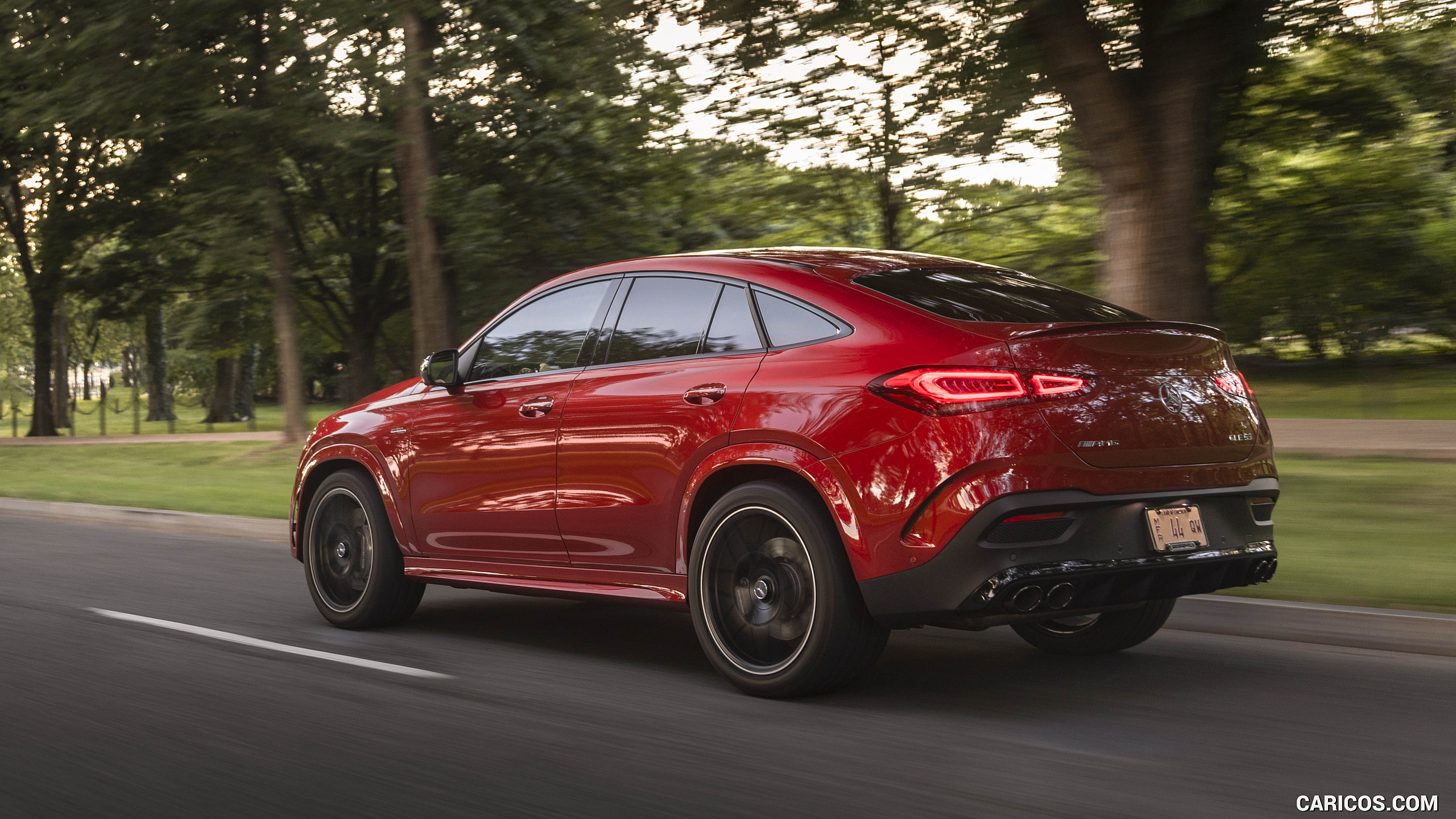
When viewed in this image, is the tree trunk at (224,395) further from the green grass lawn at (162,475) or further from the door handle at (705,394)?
the door handle at (705,394)

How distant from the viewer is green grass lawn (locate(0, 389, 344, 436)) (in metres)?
35.9

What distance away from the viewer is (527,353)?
6340mm

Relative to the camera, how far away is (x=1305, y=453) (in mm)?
12438

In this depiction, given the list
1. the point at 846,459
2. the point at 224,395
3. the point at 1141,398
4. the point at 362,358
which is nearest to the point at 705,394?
the point at 846,459

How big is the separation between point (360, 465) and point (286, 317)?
52.8 ft

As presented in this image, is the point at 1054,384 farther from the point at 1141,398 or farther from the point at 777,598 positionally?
the point at 777,598

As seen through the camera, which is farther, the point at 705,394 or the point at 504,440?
the point at 504,440

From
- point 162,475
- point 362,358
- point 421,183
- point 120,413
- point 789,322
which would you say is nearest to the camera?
point 789,322

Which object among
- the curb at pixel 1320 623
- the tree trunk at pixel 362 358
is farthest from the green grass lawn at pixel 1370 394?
the tree trunk at pixel 362 358

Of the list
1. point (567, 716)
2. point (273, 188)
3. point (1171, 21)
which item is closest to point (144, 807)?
point (567, 716)

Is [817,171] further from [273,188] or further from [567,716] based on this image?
[567,716]

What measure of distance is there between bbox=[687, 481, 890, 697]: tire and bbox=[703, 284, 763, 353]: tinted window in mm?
591

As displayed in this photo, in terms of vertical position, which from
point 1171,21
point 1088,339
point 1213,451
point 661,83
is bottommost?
point 1213,451

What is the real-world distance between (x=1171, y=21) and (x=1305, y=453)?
207 inches
